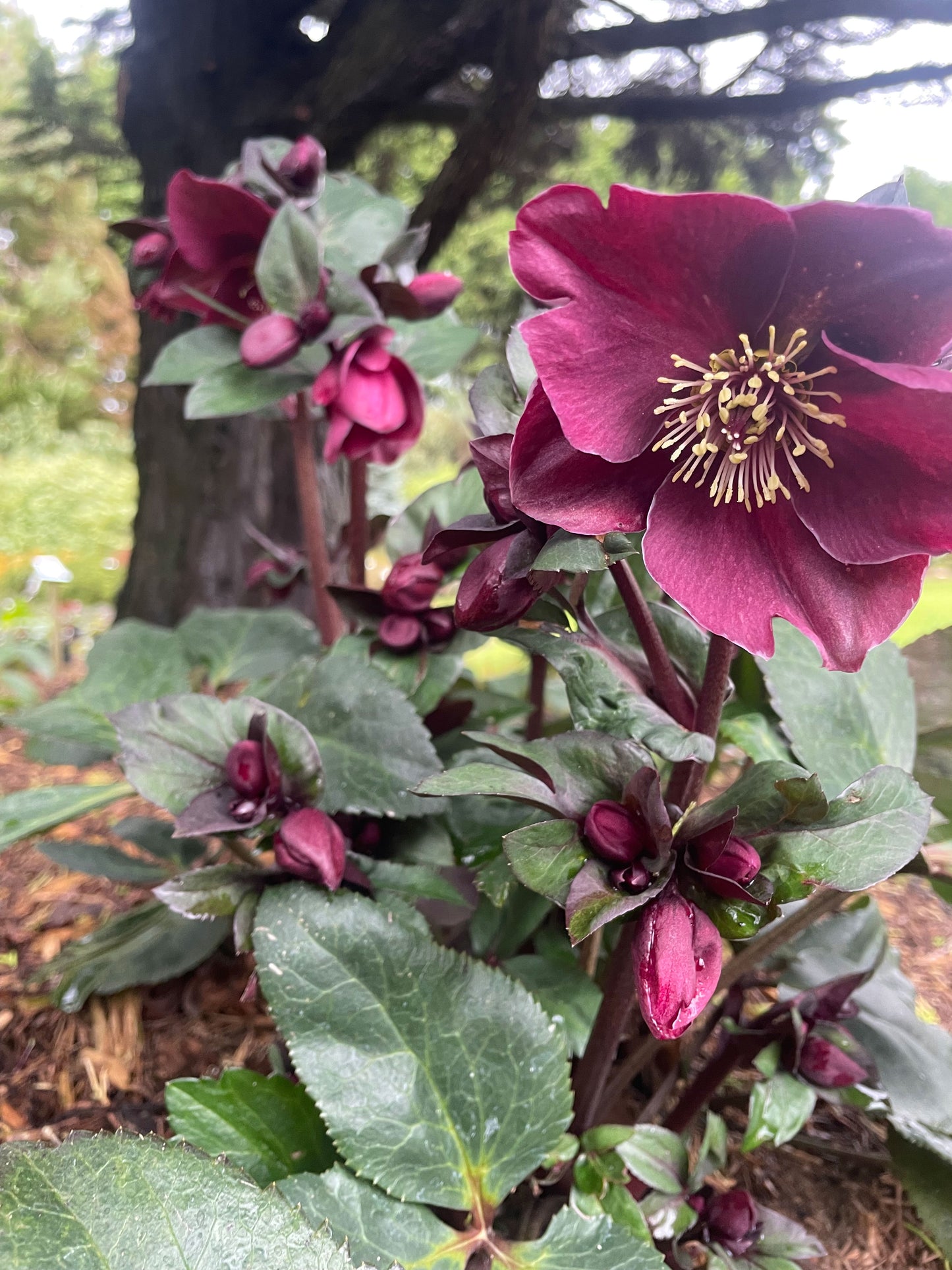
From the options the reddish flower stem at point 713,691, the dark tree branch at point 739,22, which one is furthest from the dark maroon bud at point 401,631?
the dark tree branch at point 739,22

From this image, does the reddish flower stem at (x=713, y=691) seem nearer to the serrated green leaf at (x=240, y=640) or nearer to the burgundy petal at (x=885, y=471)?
the burgundy petal at (x=885, y=471)

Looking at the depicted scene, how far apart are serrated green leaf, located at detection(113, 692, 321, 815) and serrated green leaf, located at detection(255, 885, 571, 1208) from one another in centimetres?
8

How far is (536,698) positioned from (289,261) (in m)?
0.37

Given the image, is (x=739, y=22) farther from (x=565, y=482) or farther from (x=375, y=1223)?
(x=375, y=1223)

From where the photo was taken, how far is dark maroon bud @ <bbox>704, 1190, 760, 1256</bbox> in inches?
19.0

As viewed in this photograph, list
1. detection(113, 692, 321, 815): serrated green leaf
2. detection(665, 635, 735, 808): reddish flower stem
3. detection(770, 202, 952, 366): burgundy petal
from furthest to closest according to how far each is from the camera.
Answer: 1. detection(113, 692, 321, 815): serrated green leaf
2. detection(665, 635, 735, 808): reddish flower stem
3. detection(770, 202, 952, 366): burgundy petal

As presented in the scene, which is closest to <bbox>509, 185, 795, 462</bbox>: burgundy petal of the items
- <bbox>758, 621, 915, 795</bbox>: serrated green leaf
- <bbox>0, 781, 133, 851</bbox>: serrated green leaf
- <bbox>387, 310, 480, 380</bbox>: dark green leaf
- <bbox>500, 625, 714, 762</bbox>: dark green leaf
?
<bbox>500, 625, 714, 762</bbox>: dark green leaf

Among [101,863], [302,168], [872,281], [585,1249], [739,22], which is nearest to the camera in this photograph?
[872,281]

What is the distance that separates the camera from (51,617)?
6.98ft

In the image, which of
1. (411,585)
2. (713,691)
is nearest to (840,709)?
(713,691)

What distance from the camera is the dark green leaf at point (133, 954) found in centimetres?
71

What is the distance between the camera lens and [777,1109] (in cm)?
48

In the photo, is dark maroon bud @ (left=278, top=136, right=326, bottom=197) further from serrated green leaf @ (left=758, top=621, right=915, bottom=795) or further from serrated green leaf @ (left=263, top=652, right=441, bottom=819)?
serrated green leaf @ (left=758, top=621, right=915, bottom=795)

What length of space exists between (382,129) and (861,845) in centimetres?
175
